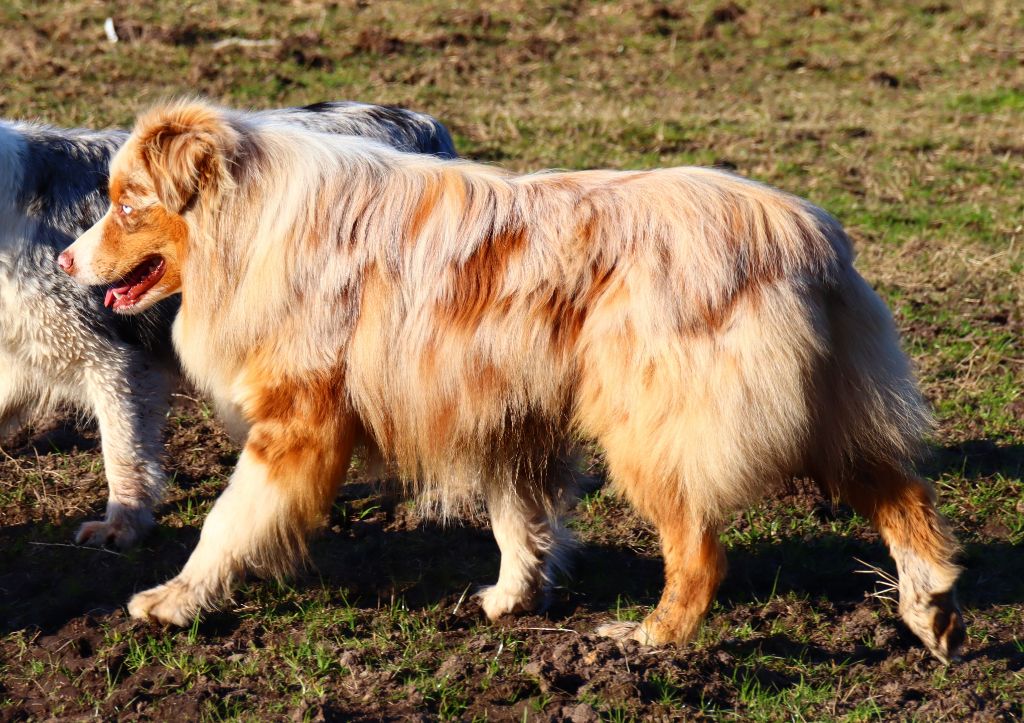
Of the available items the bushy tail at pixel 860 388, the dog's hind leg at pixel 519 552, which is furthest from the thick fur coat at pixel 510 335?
the dog's hind leg at pixel 519 552

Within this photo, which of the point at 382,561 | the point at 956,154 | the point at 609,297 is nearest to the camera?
the point at 609,297

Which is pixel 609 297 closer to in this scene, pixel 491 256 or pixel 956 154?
pixel 491 256

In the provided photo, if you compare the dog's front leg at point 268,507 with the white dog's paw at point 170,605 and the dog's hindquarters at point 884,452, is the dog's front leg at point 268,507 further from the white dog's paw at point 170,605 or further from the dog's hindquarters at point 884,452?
the dog's hindquarters at point 884,452

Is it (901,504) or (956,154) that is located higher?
(956,154)

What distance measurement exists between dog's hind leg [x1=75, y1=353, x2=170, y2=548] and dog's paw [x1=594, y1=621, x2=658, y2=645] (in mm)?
2042

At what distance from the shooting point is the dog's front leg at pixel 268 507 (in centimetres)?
390

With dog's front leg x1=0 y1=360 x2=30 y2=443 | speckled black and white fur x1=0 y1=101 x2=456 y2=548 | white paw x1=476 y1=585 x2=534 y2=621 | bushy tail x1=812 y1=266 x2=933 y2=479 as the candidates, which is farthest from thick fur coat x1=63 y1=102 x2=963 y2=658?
dog's front leg x1=0 y1=360 x2=30 y2=443

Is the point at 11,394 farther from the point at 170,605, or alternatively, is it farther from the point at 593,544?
the point at 593,544

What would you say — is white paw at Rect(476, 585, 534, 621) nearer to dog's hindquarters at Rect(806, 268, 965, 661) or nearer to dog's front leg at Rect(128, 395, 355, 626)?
dog's front leg at Rect(128, 395, 355, 626)

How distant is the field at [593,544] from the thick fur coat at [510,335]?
0.26 meters

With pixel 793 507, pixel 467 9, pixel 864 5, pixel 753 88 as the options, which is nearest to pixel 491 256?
pixel 793 507

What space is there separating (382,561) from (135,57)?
26.3 feet

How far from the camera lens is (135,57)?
36.8 ft

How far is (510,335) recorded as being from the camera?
12.1 ft
